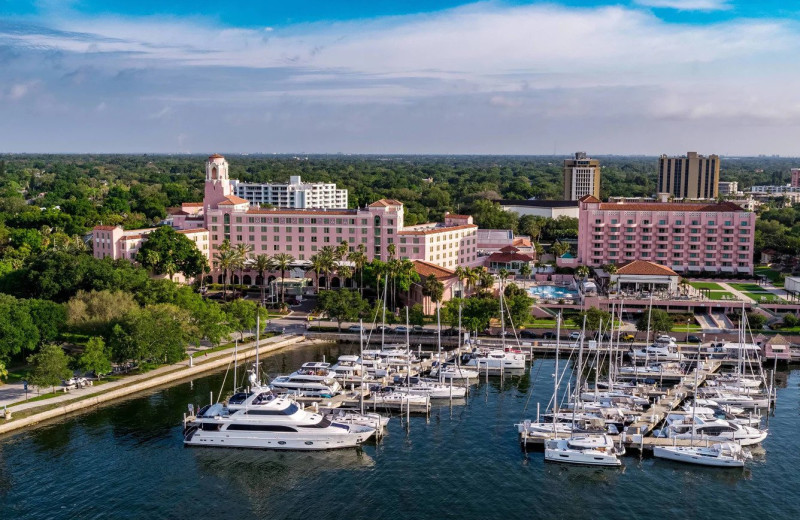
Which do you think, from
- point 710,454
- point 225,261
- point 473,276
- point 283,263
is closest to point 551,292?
point 473,276

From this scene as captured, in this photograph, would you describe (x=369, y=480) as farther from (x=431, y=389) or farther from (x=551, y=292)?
(x=551, y=292)

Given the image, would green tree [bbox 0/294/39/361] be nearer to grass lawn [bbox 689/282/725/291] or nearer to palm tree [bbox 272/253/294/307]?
palm tree [bbox 272/253/294/307]

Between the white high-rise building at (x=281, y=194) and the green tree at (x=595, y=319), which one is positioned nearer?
the green tree at (x=595, y=319)

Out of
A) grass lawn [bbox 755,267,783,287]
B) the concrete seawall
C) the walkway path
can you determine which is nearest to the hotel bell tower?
the concrete seawall

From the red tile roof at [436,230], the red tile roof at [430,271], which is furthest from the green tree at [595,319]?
the red tile roof at [436,230]

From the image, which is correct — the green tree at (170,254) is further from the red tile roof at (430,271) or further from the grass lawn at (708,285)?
the grass lawn at (708,285)

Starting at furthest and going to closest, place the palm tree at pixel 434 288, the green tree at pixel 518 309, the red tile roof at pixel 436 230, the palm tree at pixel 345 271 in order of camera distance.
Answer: the red tile roof at pixel 436 230 < the palm tree at pixel 345 271 < the palm tree at pixel 434 288 < the green tree at pixel 518 309
